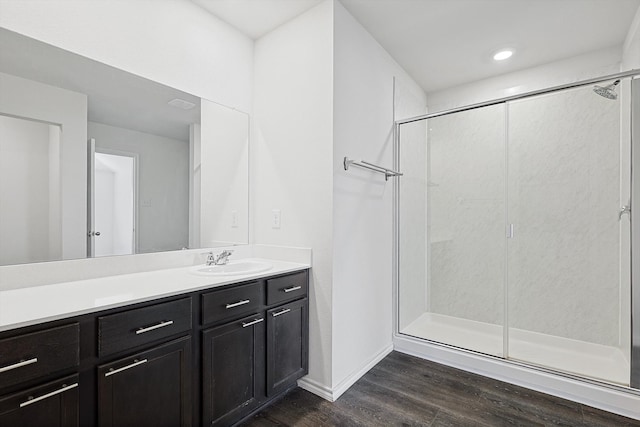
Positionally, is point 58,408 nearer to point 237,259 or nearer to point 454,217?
point 237,259

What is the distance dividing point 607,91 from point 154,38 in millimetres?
3114

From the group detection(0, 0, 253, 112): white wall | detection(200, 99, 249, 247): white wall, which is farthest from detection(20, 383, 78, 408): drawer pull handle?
detection(0, 0, 253, 112): white wall

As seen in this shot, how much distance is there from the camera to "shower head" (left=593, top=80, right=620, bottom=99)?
221cm

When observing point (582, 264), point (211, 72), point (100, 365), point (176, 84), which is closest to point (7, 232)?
point (100, 365)

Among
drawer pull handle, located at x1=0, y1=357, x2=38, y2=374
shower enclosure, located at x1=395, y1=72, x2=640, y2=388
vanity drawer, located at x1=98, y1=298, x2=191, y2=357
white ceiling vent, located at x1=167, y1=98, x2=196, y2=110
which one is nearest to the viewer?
drawer pull handle, located at x1=0, y1=357, x2=38, y2=374

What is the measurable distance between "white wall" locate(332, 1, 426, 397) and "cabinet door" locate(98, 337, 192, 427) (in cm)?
97

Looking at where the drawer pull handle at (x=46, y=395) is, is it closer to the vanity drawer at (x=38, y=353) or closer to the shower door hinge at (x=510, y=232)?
the vanity drawer at (x=38, y=353)

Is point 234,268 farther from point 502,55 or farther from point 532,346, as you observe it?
point 502,55

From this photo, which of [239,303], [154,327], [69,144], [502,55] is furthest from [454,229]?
[69,144]

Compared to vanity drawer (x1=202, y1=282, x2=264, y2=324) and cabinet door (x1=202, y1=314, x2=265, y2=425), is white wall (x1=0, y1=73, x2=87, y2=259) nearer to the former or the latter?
vanity drawer (x1=202, y1=282, x2=264, y2=324)

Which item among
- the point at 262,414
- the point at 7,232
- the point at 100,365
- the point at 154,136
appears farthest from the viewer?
Result: the point at 154,136

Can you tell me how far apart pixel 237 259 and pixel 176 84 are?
1.27 m

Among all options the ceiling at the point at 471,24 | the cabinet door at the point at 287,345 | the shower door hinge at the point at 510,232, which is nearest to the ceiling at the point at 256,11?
the ceiling at the point at 471,24

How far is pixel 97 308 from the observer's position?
1.14 meters
